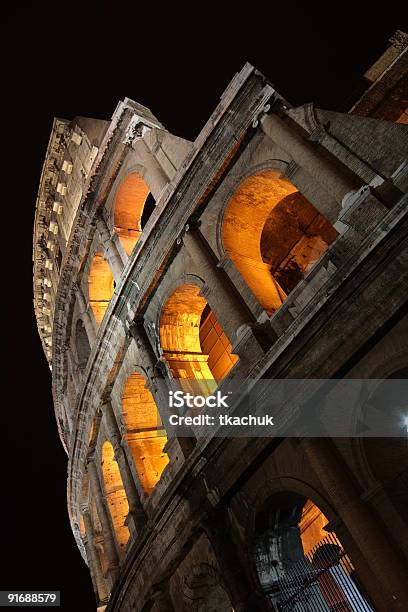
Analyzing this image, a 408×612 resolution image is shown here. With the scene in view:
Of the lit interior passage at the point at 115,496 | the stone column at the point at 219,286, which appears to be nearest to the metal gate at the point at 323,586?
the stone column at the point at 219,286

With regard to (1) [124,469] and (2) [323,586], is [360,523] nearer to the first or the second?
(2) [323,586]

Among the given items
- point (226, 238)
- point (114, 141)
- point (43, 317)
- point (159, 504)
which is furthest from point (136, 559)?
point (43, 317)

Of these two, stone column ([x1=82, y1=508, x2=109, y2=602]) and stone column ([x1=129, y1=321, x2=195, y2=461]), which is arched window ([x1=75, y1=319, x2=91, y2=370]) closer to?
stone column ([x1=82, y1=508, x2=109, y2=602])

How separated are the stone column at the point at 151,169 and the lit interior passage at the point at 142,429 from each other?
4431 mm

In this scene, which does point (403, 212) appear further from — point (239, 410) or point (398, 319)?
point (239, 410)

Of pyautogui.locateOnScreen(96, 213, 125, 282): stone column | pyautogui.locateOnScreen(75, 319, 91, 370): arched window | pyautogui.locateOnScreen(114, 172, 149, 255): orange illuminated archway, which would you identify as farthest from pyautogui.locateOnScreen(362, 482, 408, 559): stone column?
pyautogui.locateOnScreen(75, 319, 91, 370): arched window

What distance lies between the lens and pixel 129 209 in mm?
13211

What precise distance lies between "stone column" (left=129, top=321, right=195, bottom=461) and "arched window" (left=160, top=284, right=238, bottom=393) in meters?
0.32

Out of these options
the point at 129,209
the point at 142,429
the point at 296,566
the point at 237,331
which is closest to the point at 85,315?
the point at 129,209

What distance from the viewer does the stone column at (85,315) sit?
13203mm

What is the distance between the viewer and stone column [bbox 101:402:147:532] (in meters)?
9.46

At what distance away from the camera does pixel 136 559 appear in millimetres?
9008

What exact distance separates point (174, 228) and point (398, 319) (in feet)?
18.0

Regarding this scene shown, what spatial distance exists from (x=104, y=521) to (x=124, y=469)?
2343 mm
